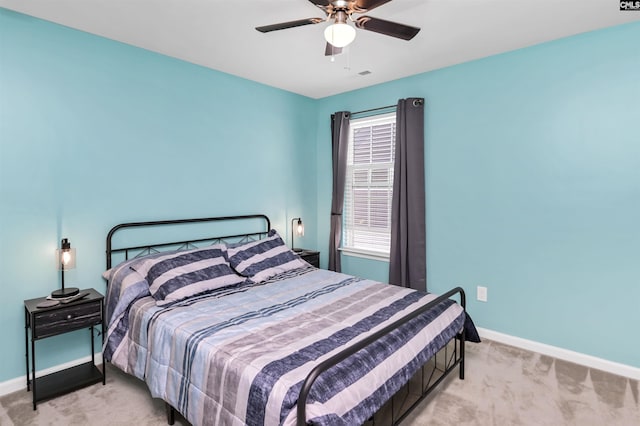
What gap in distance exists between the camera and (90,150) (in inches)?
111

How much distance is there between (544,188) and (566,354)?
4.62 ft

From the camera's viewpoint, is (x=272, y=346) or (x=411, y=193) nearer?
(x=272, y=346)

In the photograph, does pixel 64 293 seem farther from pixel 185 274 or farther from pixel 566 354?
pixel 566 354

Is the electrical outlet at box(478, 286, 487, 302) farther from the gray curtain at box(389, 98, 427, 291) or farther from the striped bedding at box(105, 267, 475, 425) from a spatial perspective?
the striped bedding at box(105, 267, 475, 425)

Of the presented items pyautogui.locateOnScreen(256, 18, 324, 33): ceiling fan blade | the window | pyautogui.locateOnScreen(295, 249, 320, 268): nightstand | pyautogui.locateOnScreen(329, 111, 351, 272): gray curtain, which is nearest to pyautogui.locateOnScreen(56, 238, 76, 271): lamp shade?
pyautogui.locateOnScreen(256, 18, 324, 33): ceiling fan blade

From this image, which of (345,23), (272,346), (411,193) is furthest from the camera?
(411,193)

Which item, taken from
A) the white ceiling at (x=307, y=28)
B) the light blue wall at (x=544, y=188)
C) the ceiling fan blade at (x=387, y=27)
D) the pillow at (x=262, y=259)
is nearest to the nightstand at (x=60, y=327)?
the pillow at (x=262, y=259)

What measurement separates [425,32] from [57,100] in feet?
9.38

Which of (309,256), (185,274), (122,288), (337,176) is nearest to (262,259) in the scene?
(185,274)

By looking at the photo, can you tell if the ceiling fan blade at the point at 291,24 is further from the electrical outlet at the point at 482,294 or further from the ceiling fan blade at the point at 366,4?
the electrical outlet at the point at 482,294

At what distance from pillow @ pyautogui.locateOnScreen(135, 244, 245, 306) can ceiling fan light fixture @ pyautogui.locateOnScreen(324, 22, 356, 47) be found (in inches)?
77.1

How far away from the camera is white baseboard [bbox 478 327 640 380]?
2.71m

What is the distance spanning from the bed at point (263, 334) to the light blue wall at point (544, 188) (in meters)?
0.93

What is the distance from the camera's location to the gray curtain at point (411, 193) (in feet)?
12.2
